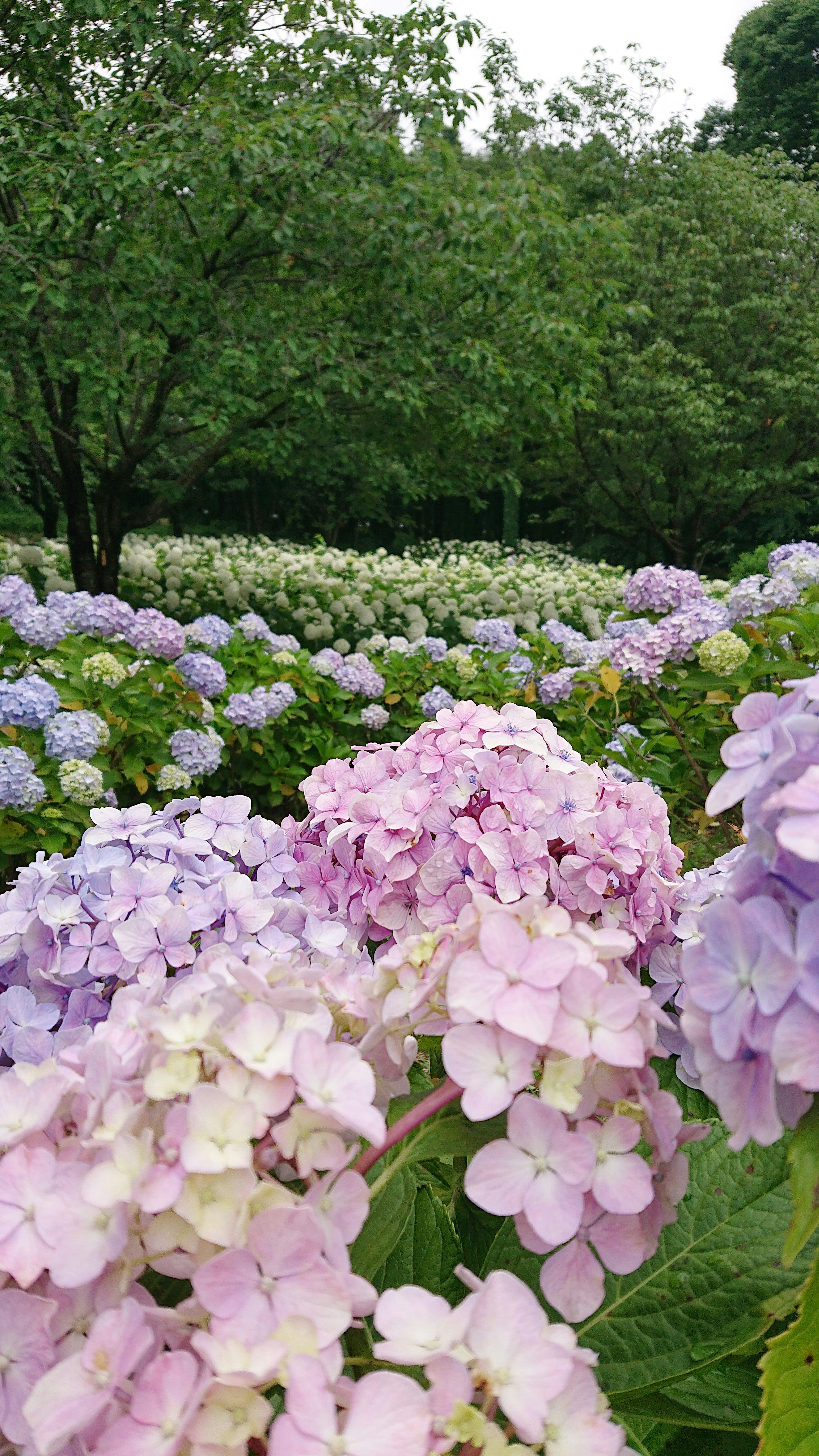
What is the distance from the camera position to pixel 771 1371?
620 mm

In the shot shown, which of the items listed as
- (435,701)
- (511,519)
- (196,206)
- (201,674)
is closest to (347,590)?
(196,206)

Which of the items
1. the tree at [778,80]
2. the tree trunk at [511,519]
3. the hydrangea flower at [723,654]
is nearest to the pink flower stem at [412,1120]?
the hydrangea flower at [723,654]

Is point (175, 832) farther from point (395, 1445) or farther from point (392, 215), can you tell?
point (392, 215)

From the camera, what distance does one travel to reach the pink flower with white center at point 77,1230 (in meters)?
0.52

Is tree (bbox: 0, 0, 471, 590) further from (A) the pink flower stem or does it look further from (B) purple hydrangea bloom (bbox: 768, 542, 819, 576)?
(A) the pink flower stem

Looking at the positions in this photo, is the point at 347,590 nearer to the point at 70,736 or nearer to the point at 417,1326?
the point at 70,736

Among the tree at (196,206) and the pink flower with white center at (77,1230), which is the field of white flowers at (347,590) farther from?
the pink flower with white center at (77,1230)

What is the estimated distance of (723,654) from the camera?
275cm

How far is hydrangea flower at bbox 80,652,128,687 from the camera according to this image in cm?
352

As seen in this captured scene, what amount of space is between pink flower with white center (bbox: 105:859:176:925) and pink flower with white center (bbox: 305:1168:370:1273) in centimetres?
52

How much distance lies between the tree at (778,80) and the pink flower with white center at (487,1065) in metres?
29.0

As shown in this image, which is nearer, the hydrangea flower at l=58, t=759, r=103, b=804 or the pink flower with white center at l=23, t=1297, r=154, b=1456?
the pink flower with white center at l=23, t=1297, r=154, b=1456

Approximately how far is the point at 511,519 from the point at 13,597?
2105cm

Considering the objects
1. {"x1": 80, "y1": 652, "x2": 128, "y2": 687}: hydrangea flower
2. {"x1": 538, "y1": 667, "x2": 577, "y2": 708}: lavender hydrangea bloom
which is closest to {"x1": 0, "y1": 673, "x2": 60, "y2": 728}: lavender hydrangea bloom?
{"x1": 80, "y1": 652, "x2": 128, "y2": 687}: hydrangea flower
